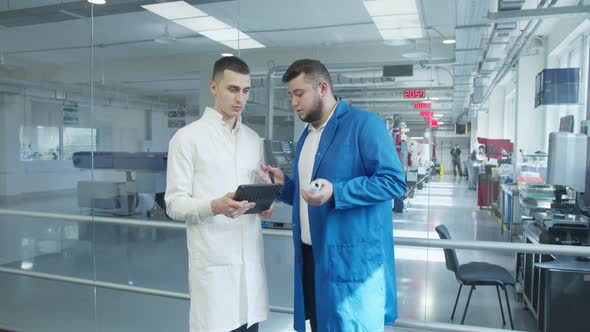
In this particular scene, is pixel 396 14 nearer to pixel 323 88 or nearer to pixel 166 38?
pixel 166 38

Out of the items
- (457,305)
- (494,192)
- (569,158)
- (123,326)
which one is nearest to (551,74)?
(569,158)

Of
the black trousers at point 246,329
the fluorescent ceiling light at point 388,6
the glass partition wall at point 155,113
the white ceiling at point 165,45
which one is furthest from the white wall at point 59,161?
the fluorescent ceiling light at point 388,6

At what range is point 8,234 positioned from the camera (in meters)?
6.33

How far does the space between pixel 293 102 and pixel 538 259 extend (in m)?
3.17

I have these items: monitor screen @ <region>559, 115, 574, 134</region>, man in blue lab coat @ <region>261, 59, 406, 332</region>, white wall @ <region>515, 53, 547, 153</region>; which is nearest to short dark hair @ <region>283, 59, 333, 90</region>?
man in blue lab coat @ <region>261, 59, 406, 332</region>

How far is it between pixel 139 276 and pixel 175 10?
10.2 feet

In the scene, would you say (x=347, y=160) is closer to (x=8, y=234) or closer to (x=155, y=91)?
(x=155, y=91)

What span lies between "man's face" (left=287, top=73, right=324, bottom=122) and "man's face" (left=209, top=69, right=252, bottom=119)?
0.19 metres

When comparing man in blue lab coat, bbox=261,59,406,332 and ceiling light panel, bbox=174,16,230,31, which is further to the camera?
ceiling light panel, bbox=174,16,230,31

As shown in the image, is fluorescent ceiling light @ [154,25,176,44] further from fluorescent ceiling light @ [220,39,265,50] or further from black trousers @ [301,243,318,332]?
black trousers @ [301,243,318,332]

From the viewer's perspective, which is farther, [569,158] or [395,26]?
[395,26]

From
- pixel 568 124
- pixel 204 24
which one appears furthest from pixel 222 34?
pixel 568 124

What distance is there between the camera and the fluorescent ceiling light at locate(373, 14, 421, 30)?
13.8 ft

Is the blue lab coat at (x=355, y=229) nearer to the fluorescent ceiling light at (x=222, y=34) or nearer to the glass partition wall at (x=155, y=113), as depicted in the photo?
the glass partition wall at (x=155, y=113)
